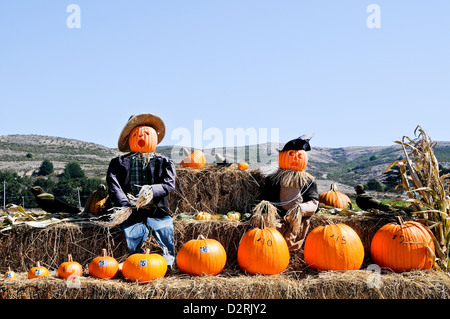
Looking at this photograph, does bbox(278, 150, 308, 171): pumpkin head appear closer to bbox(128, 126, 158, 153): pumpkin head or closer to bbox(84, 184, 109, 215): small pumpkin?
bbox(128, 126, 158, 153): pumpkin head

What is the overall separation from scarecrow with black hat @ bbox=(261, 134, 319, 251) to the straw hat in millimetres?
1742

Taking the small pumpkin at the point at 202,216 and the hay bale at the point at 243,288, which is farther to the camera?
the small pumpkin at the point at 202,216

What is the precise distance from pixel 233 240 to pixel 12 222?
2.89 metres

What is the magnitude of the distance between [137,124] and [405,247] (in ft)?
12.4

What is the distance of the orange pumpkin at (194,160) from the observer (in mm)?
6656

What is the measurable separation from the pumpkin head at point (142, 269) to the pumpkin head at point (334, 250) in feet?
6.10

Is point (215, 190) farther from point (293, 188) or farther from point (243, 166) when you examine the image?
point (293, 188)

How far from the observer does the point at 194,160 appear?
668 cm

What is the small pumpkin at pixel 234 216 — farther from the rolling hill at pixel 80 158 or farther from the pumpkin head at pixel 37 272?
the rolling hill at pixel 80 158

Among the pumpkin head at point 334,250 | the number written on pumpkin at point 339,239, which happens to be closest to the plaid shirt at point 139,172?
the pumpkin head at point 334,250

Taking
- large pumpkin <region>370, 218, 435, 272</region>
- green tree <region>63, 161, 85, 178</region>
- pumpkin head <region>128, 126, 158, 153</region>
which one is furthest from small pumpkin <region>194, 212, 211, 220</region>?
green tree <region>63, 161, 85, 178</region>

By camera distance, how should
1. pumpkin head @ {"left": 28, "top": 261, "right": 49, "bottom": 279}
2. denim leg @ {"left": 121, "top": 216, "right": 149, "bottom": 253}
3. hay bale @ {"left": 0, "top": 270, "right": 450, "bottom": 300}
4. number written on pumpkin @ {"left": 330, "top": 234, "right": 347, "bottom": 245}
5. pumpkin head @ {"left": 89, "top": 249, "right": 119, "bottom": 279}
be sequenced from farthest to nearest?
1. denim leg @ {"left": 121, "top": 216, "right": 149, "bottom": 253}
2. number written on pumpkin @ {"left": 330, "top": 234, "right": 347, "bottom": 245}
3. pumpkin head @ {"left": 28, "top": 261, "right": 49, "bottom": 279}
4. pumpkin head @ {"left": 89, "top": 249, "right": 119, "bottom": 279}
5. hay bale @ {"left": 0, "top": 270, "right": 450, "bottom": 300}

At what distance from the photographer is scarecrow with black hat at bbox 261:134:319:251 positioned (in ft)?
18.6

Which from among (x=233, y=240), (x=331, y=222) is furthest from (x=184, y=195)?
(x=331, y=222)
